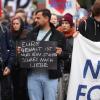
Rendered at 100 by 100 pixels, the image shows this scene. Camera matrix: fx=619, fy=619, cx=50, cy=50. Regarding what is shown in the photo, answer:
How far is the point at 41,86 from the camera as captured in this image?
363 inches

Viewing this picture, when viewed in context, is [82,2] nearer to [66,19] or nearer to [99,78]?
[66,19]

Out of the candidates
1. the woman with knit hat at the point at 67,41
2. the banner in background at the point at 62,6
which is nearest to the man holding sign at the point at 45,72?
A: the woman with knit hat at the point at 67,41

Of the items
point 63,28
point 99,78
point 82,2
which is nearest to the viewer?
point 99,78

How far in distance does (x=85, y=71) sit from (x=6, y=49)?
4.01ft

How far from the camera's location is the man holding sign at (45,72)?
914 cm

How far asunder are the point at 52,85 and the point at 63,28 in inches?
59.3

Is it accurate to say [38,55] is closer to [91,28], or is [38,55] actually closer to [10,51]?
[10,51]

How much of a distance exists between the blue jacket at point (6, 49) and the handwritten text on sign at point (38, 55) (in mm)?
144

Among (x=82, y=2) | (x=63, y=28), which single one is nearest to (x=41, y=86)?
(x=63, y=28)

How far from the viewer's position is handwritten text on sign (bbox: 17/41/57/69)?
30.0 feet

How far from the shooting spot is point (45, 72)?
9.19 m

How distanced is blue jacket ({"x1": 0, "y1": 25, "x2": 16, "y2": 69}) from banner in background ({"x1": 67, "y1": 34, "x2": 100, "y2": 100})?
0.92 m

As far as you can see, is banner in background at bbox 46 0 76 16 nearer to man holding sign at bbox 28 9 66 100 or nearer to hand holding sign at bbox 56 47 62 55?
man holding sign at bbox 28 9 66 100

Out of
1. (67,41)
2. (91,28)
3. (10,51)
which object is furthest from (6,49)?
(91,28)
